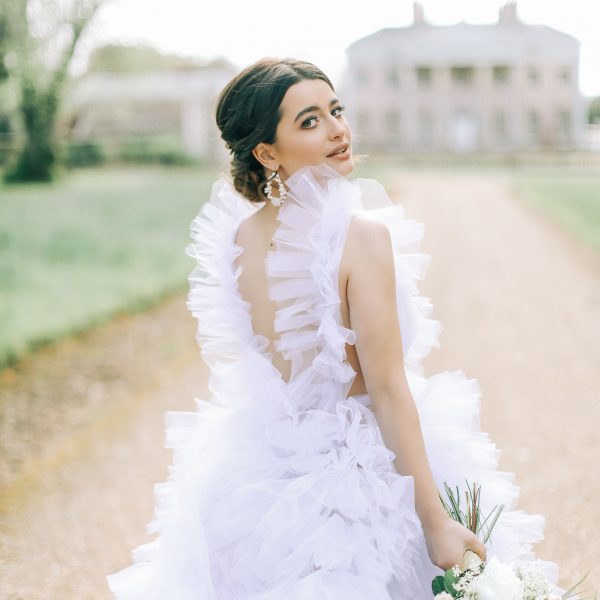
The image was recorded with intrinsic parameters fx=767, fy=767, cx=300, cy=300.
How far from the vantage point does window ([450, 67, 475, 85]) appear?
50281 mm

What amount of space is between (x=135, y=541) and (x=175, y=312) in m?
5.43

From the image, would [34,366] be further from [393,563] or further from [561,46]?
[561,46]

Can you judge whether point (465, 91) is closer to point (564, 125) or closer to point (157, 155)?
point (564, 125)

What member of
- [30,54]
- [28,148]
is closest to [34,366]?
[30,54]

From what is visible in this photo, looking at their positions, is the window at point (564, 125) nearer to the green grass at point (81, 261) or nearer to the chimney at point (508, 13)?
the chimney at point (508, 13)

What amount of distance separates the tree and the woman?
19.3 metres

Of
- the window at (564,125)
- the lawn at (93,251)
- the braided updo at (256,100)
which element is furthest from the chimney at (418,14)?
the braided updo at (256,100)

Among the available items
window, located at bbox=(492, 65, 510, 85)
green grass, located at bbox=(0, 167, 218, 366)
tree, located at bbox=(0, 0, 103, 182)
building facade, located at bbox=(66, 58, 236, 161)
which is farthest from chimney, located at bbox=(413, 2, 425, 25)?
green grass, located at bbox=(0, 167, 218, 366)

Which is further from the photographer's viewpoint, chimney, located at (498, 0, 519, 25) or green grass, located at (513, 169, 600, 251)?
chimney, located at (498, 0, 519, 25)

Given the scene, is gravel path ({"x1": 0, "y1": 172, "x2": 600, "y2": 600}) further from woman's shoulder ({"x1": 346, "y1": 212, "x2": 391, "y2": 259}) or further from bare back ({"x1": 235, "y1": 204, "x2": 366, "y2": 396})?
woman's shoulder ({"x1": 346, "y1": 212, "x2": 391, "y2": 259})

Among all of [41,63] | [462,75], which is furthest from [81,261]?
[462,75]

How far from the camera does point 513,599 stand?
151cm

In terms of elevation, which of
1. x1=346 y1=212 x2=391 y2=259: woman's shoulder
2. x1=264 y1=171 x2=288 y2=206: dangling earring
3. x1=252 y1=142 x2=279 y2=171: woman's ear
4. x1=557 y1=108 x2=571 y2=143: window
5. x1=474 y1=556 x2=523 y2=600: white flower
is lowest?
x1=557 y1=108 x2=571 y2=143: window

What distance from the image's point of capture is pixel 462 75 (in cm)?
5078
